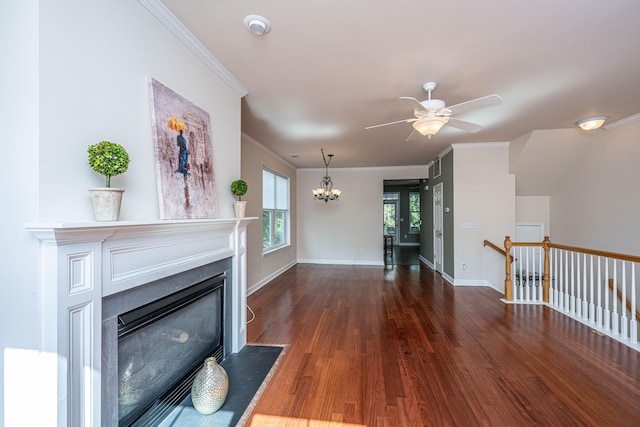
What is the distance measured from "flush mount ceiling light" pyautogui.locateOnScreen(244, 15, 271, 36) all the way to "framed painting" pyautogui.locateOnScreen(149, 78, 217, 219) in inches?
27.0

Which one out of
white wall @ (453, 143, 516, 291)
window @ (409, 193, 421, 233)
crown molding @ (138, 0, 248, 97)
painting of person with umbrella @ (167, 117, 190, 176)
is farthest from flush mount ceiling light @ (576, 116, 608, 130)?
window @ (409, 193, 421, 233)

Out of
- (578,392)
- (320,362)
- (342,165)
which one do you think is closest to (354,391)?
(320,362)

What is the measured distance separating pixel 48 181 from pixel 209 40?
1535 mm

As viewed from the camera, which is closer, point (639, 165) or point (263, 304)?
point (639, 165)

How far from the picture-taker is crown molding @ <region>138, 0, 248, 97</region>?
1.70 meters

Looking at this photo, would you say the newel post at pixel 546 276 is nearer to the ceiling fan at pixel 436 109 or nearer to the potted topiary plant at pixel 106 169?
the ceiling fan at pixel 436 109

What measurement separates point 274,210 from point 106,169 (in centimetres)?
498

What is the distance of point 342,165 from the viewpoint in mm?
7145

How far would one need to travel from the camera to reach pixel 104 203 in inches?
48.7

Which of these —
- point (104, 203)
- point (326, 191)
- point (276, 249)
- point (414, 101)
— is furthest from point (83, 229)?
point (326, 191)

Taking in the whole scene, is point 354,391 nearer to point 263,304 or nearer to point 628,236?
point 263,304

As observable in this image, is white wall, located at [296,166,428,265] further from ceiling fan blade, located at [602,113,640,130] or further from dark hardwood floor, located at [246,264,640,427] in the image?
ceiling fan blade, located at [602,113,640,130]

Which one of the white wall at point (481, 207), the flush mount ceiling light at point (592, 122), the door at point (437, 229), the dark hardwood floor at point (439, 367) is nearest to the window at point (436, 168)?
the door at point (437, 229)

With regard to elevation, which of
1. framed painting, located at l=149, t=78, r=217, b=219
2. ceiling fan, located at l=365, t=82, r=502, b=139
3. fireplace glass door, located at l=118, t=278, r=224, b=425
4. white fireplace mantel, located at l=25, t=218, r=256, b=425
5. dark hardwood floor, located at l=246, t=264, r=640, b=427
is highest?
ceiling fan, located at l=365, t=82, r=502, b=139
